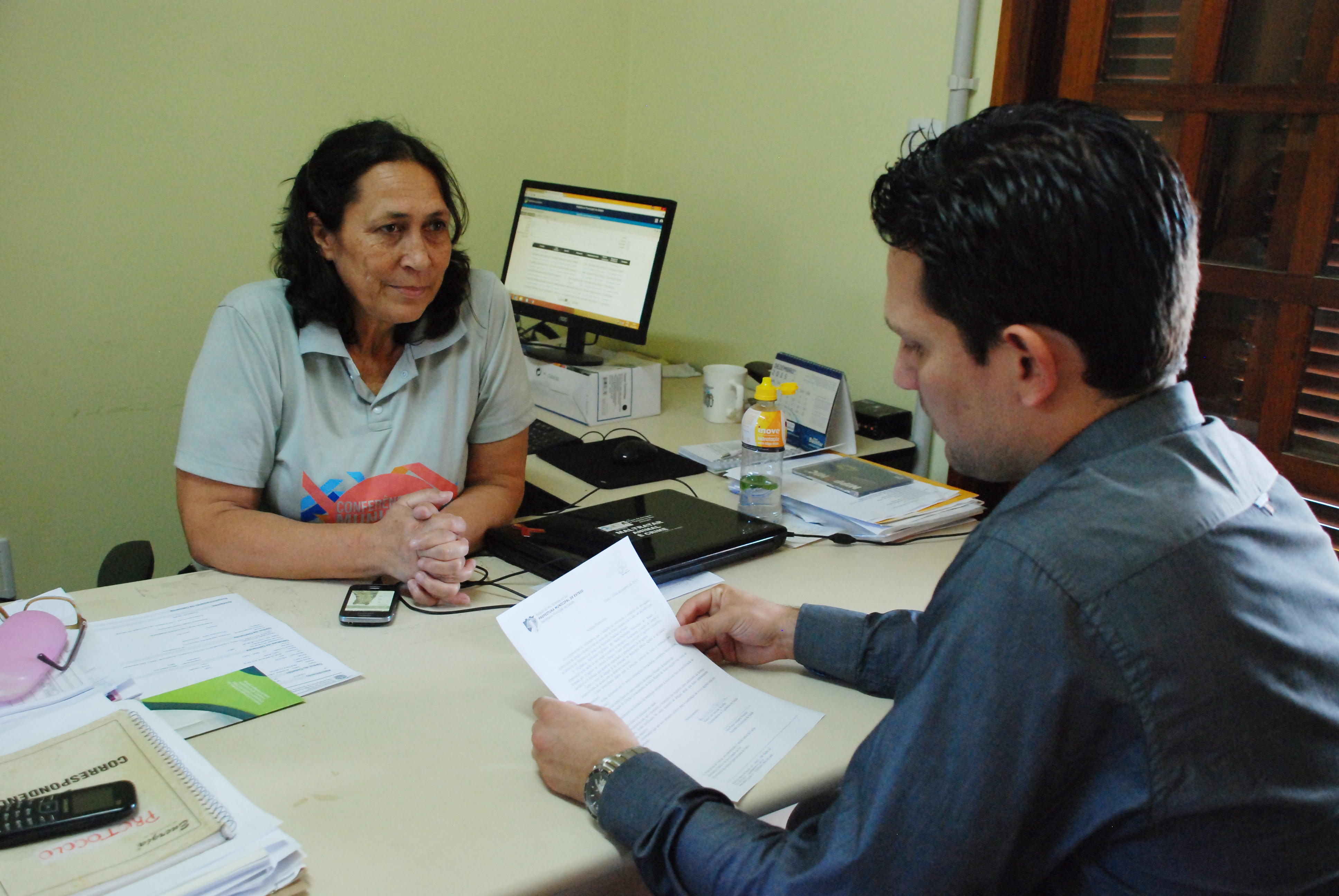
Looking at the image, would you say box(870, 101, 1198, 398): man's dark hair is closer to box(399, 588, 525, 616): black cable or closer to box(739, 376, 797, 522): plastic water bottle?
box(399, 588, 525, 616): black cable

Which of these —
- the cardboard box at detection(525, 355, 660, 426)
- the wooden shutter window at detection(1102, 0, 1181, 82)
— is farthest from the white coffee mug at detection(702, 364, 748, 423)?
the wooden shutter window at detection(1102, 0, 1181, 82)

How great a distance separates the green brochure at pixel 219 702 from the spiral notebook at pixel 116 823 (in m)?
0.07

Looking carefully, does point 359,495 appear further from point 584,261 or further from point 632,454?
point 584,261

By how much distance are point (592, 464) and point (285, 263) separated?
704 millimetres

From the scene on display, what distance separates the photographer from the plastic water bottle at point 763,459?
1.71 meters

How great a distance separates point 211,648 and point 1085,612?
1.01 m

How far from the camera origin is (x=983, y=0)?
1974 mm

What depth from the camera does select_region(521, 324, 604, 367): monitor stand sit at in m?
2.45

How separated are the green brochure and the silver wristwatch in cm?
38

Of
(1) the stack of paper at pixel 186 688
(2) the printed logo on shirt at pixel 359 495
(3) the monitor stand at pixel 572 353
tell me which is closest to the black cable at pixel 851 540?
(2) the printed logo on shirt at pixel 359 495

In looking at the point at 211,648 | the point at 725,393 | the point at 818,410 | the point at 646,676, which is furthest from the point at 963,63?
the point at 211,648

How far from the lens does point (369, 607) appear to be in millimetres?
1315

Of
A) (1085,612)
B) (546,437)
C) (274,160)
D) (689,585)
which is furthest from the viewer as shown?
(274,160)

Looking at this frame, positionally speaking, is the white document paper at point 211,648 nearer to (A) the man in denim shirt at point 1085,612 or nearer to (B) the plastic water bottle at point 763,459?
(A) the man in denim shirt at point 1085,612
